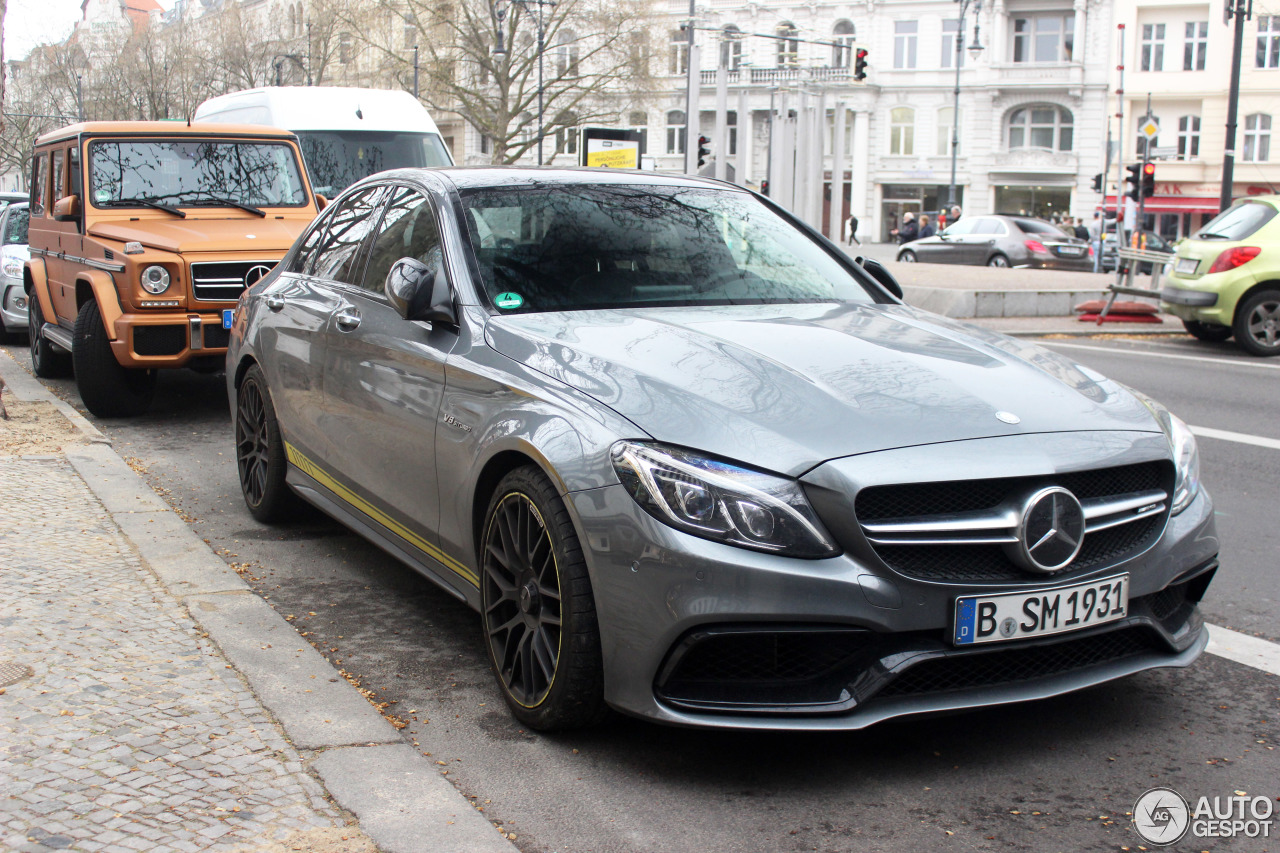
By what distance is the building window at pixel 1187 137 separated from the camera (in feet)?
190

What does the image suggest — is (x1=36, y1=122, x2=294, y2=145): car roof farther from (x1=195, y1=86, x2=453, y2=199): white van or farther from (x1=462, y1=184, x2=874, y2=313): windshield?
(x1=462, y1=184, x2=874, y2=313): windshield

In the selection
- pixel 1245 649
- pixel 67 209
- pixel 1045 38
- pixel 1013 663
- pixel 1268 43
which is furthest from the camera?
pixel 1045 38

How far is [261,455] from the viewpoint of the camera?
594 centimetres

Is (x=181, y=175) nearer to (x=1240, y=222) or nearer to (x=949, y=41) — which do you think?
(x=1240, y=222)

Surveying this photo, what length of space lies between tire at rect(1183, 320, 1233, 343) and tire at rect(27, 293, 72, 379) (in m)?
11.7

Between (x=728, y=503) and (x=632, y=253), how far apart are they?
1.65 m

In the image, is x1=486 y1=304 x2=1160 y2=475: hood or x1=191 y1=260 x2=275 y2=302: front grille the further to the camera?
x1=191 y1=260 x2=275 y2=302: front grille

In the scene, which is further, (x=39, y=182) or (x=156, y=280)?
(x=39, y=182)

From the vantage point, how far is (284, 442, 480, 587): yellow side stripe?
4.05 metres

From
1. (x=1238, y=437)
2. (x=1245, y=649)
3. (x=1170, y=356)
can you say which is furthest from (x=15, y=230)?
(x=1245, y=649)

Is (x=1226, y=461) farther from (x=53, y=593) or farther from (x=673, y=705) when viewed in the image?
(x=53, y=593)

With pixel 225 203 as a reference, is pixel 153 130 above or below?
above

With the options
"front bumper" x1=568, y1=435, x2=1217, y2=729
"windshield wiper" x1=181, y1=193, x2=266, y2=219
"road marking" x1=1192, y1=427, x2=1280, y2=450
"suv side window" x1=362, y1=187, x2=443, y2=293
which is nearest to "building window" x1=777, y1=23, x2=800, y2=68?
"windshield wiper" x1=181, y1=193, x2=266, y2=219

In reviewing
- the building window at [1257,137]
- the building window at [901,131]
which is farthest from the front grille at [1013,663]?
the building window at [901,131]
